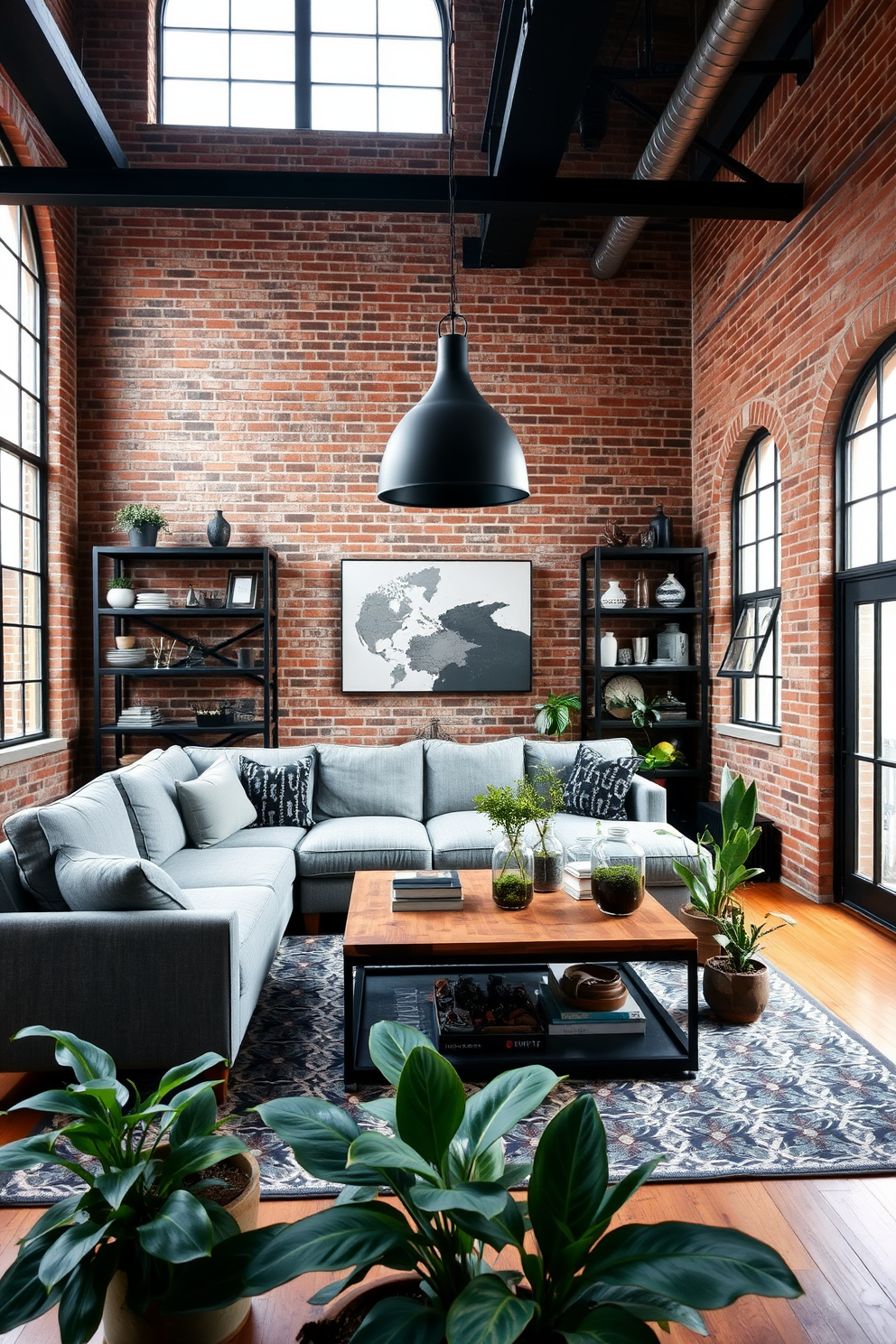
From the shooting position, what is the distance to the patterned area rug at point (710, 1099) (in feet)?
7.12

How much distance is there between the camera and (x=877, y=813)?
3961 millimetres

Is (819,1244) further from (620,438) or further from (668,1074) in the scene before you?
(620,438)

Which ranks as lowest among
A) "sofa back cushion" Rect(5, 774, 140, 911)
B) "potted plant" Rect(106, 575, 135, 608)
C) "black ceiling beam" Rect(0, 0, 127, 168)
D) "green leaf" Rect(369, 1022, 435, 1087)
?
"green leaf" Rect(369, 1022, 435, 1087)

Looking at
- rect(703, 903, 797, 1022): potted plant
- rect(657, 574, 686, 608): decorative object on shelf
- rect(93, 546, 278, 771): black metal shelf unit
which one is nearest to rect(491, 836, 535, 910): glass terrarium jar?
rect(703, 903, 797, 1022): potted plant

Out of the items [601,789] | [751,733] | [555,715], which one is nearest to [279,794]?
[601,789]

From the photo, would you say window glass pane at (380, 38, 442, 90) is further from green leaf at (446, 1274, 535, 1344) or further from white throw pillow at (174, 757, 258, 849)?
green leaf at (446, 1274, 535, 1344)

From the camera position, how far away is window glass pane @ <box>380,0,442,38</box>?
5785mm

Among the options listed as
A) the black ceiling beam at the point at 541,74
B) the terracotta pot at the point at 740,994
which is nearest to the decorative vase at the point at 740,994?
the terracotta pot at the point at 740,994

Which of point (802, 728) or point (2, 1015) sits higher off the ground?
point (802, 728)

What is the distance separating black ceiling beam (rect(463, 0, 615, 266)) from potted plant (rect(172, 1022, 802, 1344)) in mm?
3541

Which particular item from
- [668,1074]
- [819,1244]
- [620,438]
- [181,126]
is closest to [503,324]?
[620,438]

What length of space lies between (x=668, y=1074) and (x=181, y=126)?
605 cm

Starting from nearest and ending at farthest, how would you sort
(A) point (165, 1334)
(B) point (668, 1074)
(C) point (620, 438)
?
1. (A) point (165, 1334)
2. (B) point (668, 1074)
3. (C) point (620, 438)

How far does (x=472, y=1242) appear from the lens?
1213 mm
